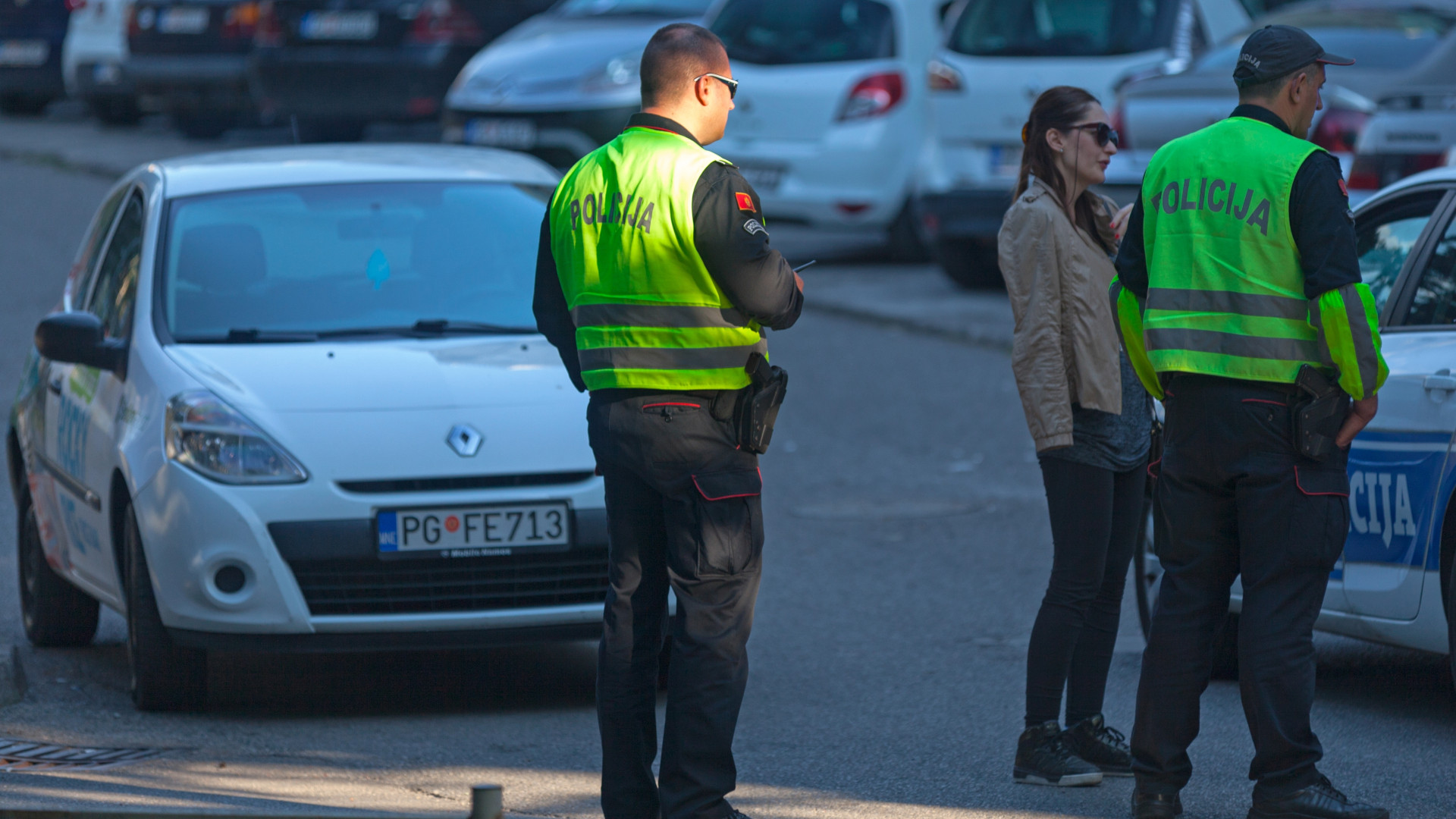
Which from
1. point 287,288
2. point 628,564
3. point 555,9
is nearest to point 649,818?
point 628,564

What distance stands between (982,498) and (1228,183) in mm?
4809

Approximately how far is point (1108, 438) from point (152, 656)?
9.23 feet

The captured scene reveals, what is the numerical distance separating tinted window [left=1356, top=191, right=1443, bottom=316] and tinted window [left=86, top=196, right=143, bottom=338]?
147 inches

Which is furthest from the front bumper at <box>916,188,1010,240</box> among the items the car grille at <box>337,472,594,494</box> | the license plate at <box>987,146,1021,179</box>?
the car grille at <box>337,472,594,494</box>

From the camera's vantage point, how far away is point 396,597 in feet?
19.2

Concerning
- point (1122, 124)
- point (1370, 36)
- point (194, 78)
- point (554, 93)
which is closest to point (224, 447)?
point (1122, 124)

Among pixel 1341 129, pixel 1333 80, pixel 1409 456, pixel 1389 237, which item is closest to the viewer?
pixel 1409 456

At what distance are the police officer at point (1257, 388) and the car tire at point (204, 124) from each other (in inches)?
746

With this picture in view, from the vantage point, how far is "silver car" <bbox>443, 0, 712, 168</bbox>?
14766mm

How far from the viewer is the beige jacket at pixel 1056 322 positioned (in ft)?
16.3

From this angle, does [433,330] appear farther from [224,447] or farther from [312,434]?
[224,447]

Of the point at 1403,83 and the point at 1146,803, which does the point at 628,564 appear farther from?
the point at 1403,83

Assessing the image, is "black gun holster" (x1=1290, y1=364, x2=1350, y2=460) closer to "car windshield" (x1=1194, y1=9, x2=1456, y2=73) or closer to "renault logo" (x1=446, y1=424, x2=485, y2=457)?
"renault logo" (x1=446, y1=424, x2=485, y2=457)

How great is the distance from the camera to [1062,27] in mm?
13133
